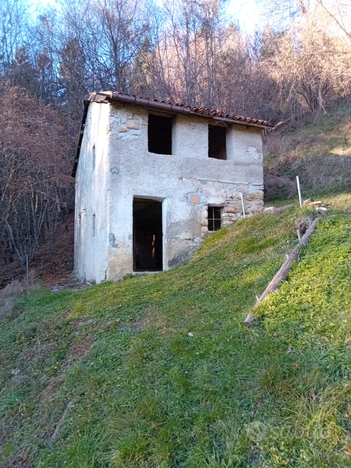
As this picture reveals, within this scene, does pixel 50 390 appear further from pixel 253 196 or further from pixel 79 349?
pixel 253 196

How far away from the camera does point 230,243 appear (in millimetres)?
8031

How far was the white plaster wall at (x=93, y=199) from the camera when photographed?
8984mm

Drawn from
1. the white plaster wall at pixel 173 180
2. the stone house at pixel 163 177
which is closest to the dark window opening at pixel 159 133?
the stone house at pixel 163 177

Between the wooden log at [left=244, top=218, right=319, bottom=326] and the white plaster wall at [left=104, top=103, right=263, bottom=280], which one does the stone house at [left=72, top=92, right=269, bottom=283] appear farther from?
the wooden log at [left=244, top=218, right=319, bottom=326]

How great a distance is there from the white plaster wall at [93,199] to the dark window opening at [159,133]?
170 cm

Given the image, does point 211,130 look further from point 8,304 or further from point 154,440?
point 154,440

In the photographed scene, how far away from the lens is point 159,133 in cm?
1192

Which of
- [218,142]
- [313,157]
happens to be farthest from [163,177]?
[313,157]

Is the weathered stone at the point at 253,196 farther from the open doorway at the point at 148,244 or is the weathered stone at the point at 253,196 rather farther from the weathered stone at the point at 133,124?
the open doorway at the point at 148,244

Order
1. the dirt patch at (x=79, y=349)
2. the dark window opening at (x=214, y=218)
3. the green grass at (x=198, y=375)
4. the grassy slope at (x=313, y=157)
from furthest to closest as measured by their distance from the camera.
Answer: the grassy slope at (x=313, y=157)
the dark window opening at (x=214, y=218)
the dirt patch at (x=79, y=349)
the green grass at (x=198, y=375)

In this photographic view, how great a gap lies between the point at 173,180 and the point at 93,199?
2.64 meters

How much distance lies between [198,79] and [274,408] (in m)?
18.9

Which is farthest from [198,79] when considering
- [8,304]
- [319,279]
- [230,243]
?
[319,279]

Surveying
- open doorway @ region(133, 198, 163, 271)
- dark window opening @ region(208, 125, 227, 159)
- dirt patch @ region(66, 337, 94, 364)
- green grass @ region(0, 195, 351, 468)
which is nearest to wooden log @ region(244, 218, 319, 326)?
green grass @ region(0, 195, 351, 468)
